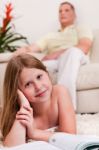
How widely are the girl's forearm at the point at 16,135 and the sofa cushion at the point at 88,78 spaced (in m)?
1.06

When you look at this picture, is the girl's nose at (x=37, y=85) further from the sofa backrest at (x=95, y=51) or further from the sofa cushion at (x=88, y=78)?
the sofa backrest at (x=95, y=51)

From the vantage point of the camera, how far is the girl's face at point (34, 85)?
1.34 meters

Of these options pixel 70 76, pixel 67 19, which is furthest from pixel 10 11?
pixel 70 76

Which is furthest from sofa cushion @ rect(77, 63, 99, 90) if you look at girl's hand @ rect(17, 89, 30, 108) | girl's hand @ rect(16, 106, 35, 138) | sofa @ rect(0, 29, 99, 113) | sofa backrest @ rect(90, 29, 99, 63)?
girl's hand @ rect(16, 106, 35, 138)

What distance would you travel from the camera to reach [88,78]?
218cm

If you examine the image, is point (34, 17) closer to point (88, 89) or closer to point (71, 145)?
point (88, 89)

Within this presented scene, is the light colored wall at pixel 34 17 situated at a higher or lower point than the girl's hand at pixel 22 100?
higher

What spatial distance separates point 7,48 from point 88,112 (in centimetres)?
149

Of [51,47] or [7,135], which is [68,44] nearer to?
[51,47]

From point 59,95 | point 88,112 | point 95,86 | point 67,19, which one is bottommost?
point 88,112

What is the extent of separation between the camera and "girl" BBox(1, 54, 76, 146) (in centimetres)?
132

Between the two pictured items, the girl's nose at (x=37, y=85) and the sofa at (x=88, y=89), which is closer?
the girl's nose at (x=37, y=85)

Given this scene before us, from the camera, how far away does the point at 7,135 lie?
1205 mm

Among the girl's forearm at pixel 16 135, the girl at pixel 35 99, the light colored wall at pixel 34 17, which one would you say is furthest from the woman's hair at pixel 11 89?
the light colored wall at pixel 34 17
